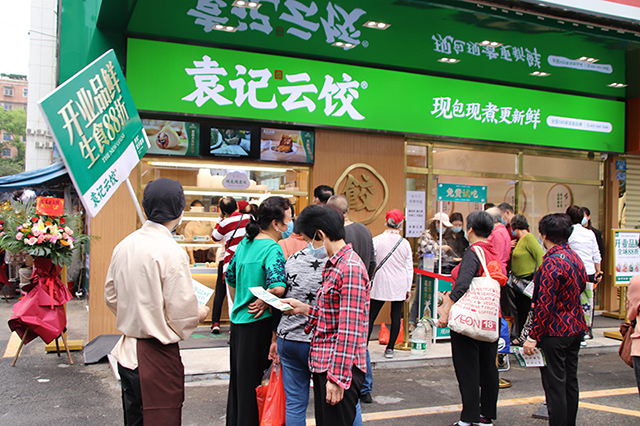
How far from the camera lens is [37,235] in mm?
5742

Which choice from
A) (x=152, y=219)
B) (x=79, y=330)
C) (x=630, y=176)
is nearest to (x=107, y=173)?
(x=152, y=219)

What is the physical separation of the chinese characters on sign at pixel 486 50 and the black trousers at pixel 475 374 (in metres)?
4.92

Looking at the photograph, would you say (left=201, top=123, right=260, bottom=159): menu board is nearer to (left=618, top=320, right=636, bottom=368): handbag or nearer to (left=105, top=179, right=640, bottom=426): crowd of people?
(left=105, top=179, right=640, bottom=426): crowd of people

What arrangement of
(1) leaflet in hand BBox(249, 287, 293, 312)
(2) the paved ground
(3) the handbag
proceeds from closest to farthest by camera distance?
1. (1) leaflet in hand BBox(249, 287, 293, 312)
2. (3) the handbag
3. (2) the paved ground

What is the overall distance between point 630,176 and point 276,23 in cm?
807

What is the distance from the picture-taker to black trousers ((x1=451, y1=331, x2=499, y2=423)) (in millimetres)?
4135

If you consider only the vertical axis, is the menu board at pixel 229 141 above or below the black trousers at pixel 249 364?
above

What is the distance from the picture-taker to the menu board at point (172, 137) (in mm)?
7117

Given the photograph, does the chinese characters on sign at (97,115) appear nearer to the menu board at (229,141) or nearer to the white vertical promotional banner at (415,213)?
the menu board at (229,141)

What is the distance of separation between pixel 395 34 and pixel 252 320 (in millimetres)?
5262

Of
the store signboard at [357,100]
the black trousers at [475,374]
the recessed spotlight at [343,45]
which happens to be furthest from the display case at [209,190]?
the black trousers at [475,374]

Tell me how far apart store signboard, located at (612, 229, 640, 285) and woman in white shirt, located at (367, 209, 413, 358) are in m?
4.00

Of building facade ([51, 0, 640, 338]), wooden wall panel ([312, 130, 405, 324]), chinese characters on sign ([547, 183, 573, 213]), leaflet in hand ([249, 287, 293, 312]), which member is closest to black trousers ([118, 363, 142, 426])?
leaflet in hand ([249, 287, 293, 312])

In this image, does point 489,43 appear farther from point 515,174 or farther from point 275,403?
point 275,403
